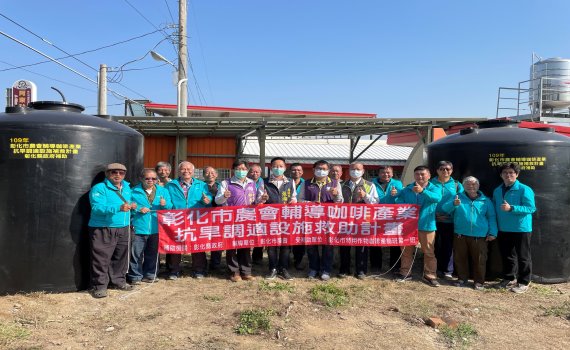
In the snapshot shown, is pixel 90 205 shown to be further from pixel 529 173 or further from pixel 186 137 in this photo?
pixel 186 137

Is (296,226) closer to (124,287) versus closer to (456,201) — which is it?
(456,201)

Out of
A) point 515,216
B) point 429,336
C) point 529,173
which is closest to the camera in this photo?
point 429,336

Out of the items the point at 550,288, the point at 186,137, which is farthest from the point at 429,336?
the point at 186,137

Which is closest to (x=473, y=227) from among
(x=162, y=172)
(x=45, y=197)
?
(x=162, y=172)

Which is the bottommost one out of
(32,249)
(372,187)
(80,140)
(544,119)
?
(32,249)

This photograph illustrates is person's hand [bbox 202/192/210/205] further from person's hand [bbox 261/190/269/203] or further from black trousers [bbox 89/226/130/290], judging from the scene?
black trousers [bbox 89/226/130/290]

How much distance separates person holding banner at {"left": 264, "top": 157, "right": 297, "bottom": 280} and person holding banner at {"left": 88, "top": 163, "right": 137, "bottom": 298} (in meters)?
2.02

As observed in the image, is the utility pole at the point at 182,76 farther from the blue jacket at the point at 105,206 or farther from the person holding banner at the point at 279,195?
the blue jacket at the point at 105,206

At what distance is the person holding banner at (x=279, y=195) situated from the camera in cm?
643

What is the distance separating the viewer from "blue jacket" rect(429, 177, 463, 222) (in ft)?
20.5

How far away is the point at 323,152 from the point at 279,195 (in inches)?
695

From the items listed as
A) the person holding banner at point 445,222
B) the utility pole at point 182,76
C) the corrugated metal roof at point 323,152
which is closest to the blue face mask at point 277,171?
the person holding banner at point 445,222

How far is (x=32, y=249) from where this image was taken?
5.27 meters

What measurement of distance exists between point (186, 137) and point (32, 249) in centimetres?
1032
